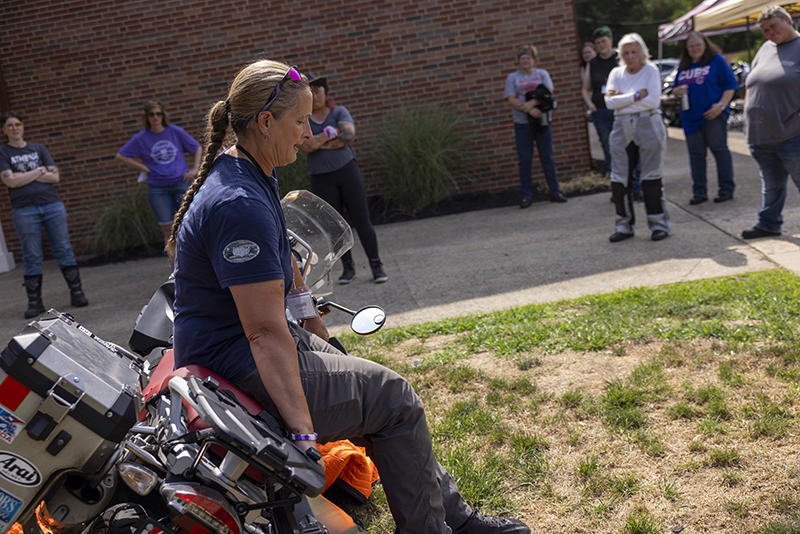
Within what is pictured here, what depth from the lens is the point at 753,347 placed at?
4051 millimetres

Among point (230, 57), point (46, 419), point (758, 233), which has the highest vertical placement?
point (230, 57)

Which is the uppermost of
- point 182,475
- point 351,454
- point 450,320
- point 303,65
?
point 303,65

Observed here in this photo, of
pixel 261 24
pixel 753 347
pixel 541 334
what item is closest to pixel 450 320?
pixel 541 334

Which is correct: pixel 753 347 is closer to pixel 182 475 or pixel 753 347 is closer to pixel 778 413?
pixel 778 413

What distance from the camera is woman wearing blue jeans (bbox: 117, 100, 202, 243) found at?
749 cm

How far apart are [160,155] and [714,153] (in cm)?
625

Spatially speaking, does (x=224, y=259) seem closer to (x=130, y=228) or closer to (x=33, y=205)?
(x=33, y=205)

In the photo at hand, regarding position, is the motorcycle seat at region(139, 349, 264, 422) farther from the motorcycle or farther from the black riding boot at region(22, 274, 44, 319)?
the black riding boot at region(22, 274, 44, 319)

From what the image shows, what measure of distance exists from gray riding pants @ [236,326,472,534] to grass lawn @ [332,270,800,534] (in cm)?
61

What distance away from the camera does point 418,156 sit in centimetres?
946

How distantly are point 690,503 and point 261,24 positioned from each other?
8917mm

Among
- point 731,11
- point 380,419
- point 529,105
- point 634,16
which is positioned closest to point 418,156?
point 529,105

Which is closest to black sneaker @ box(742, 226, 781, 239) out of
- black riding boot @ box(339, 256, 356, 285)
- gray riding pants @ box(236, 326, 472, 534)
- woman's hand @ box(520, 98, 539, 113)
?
woman's hand @ box(520, 98, 539, 113)

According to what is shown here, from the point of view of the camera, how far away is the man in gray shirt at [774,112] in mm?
6082
